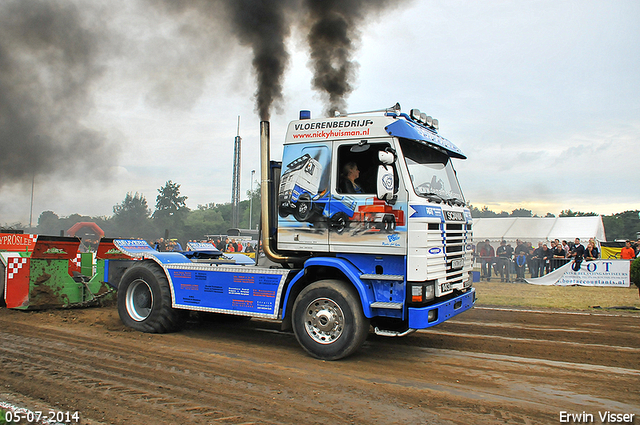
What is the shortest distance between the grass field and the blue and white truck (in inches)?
234

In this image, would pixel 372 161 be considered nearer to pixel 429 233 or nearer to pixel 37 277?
pixel 429 233

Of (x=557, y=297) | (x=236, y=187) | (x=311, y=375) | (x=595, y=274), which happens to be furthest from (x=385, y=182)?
(x=236, y=187)

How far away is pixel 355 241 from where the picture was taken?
6031 mm

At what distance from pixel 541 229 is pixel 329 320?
81.3 feet

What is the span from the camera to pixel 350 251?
6.07 metres

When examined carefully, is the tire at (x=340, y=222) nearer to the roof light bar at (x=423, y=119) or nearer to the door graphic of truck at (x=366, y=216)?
the door graphic of truck at (x=366, y=216)

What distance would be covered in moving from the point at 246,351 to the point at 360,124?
3692mm

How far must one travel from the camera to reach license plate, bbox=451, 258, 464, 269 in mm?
6340

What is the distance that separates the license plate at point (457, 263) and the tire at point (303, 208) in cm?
214

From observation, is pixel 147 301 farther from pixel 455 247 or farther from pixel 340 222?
pixel 455 247

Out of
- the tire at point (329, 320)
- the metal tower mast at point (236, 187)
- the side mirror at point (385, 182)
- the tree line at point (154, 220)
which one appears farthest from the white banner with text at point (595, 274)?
the tree line at point (154, 220)

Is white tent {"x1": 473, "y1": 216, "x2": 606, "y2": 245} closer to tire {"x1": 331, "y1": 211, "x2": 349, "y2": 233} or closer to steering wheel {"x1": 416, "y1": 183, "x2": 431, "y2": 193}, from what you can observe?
steering wheel {"x1": 416, "y1": 183, "x2": 431, "y2": 193}

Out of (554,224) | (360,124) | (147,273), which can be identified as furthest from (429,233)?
(554,224)

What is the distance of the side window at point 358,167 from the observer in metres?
6.06
